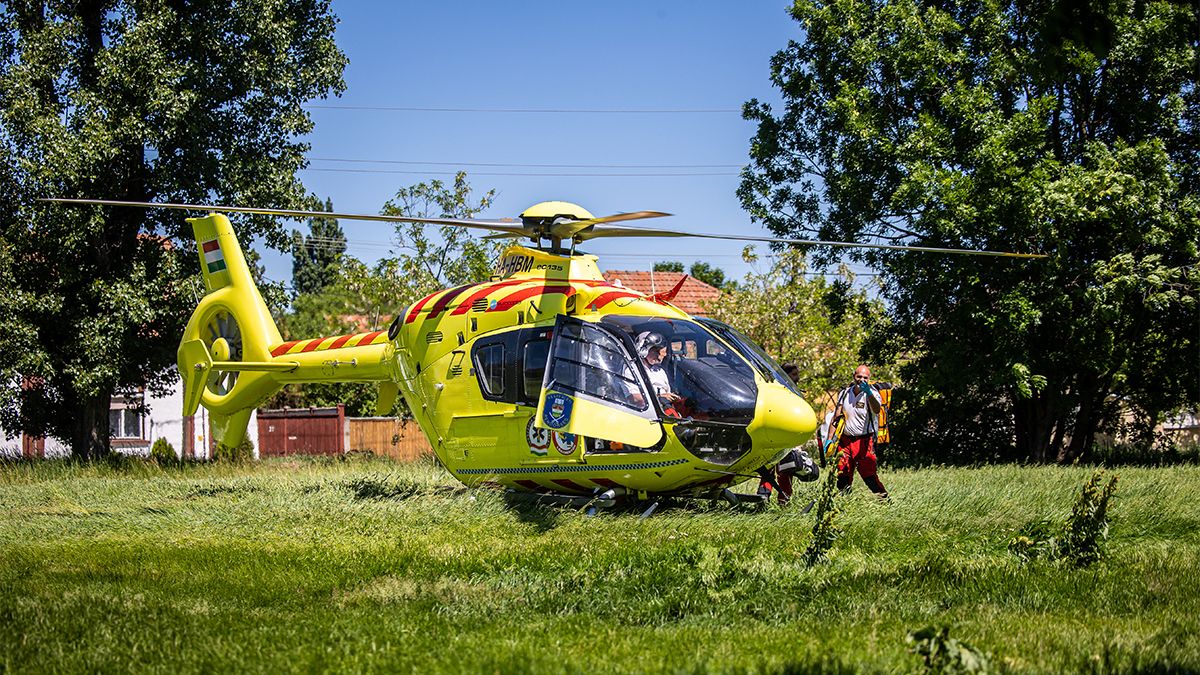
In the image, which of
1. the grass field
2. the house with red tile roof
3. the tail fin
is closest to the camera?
the grass field

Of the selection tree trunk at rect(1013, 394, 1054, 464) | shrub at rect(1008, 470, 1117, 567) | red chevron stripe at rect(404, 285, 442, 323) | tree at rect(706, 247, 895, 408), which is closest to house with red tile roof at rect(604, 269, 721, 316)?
tree at rect(706, 247, 895, 408)

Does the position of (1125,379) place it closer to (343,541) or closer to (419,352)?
(419,352)

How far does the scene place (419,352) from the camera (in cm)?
1423

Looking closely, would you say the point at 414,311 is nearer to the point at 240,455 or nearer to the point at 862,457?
the point at 862,457

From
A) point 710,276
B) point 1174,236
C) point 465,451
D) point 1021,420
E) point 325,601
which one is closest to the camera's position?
point 325,601

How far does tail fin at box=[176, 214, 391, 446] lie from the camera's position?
15812mm

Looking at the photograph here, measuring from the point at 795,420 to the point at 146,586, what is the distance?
6.35 meters

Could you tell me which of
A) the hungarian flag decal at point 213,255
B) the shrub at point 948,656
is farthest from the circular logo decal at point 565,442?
the shrub at point 948,656

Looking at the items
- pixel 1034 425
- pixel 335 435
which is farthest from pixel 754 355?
pixel 335 435

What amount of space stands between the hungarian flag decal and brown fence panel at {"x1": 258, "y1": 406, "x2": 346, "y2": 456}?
1750 centimetres

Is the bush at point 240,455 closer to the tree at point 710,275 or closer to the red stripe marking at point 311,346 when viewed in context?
the red stripe marking at point 311,346

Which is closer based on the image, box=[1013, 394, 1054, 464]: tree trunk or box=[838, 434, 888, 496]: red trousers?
box=[838, 434, 888, 496]: red trousers

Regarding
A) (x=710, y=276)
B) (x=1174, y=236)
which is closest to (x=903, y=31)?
(x=1174, y=236)

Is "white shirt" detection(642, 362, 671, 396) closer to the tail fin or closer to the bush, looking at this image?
the tail fin
